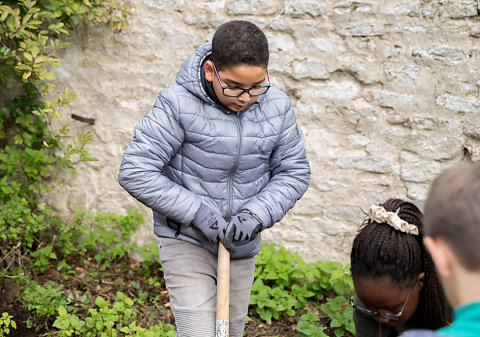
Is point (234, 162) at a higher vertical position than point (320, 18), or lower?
lower

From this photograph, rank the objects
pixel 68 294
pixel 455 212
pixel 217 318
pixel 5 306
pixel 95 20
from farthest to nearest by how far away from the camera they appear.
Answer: pixel 95 20, pixel 68 294, pixel 5 306, pixel 217 318, pixel 455 212

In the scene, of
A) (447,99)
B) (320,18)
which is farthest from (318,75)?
(447,99)

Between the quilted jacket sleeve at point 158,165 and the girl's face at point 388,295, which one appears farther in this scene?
the quilted jacket sleeve at point 158,165

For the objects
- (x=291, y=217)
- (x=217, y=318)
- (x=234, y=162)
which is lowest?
(x=291, y=217)

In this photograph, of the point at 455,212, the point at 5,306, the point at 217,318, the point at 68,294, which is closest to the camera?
the point at 455,212

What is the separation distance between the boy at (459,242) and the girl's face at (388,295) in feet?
2.51

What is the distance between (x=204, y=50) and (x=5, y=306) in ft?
6.83

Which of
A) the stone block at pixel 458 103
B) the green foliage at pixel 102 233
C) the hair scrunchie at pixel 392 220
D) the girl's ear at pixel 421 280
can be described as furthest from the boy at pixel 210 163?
the green foliage at pixel 102 233

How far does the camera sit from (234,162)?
7.63 ft

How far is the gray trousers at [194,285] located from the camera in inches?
88.0

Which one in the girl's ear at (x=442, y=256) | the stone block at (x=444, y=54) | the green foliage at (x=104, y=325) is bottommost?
the green foliage at (x=104, y=325)

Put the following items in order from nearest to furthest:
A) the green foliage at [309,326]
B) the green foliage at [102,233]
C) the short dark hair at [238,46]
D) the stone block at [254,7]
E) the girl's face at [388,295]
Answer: the girl's face at [388,295]
the short dark hair at [238,46]
the green foliage at [309,326]
the stone block at [254,7]
the green foliage at [102,233]

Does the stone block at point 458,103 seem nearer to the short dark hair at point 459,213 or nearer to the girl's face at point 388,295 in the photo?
the girl's face at point 388,295

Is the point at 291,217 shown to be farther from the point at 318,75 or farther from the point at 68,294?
the point at 68,294
